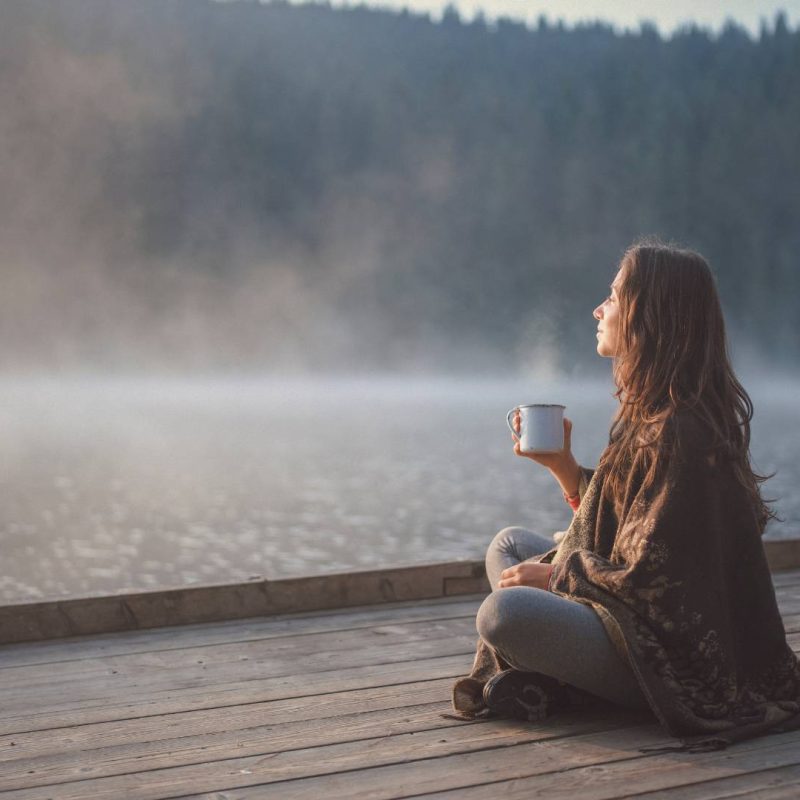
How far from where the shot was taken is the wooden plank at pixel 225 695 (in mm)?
1347

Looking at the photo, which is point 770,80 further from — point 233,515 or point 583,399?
point 233,515

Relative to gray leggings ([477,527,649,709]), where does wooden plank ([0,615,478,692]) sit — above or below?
below

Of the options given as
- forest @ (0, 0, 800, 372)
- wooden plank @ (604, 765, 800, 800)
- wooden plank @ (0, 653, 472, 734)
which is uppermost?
forest @ (0, 0, 800, 372)

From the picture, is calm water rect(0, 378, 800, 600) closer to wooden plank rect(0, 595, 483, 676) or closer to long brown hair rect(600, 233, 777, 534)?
wooden plank rect(0, 595, 483, 676)

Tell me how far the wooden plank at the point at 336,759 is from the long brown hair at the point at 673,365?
0.32m

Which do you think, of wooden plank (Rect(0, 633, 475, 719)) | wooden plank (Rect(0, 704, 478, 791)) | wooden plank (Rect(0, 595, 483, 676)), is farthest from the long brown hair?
wooden plank (Rect(0, 595, 483, 676))

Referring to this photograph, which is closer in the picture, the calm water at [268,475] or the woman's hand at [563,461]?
the woman's hand at [563,461]

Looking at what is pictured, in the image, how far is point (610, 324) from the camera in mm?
1275

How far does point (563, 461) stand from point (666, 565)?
235 millimetres

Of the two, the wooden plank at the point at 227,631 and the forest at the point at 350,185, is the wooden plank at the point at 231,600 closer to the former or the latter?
the wooden plank at the point at 227,631

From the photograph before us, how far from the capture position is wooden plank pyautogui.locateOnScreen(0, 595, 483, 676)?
1708 mm

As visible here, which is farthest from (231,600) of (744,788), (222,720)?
(744,788)

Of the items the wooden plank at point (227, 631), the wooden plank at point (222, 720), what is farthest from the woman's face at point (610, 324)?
the wooden plank at point (227, 631)

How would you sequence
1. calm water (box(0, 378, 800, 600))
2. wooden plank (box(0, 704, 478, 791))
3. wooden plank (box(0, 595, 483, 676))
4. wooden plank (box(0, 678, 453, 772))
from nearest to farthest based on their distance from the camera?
1. wooden plank (box(0, 704, 478, 791))
2. wooden plank (box(0, 678, 453, 772))
3. wooden plank (box(0, 595, 483, 676))
4. calm water (box(0, 378, 800, 600))
